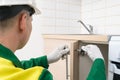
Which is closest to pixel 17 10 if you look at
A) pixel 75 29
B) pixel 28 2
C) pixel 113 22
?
pixel 28 2

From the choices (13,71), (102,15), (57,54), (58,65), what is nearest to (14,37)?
(13,71)

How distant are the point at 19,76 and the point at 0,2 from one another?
343 millimetres

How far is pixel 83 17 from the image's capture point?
248 centimetres

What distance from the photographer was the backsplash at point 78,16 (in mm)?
2057

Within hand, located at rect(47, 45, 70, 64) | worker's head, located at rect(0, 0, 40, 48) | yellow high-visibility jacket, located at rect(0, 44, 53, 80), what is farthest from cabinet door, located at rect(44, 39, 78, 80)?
yellow high-visibility jacket, located at rect(0, 44, 53, 80)

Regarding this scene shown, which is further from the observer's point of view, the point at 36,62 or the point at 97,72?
the point at 36,62

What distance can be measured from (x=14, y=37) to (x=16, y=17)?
0.26ft

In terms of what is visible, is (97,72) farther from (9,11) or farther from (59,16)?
(59,16)

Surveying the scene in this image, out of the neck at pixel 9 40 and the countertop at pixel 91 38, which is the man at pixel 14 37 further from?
the countertop at pixel 91 38

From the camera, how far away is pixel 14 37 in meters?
0.86

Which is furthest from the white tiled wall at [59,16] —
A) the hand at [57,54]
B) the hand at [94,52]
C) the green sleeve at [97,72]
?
the green sleeve at [97,72]

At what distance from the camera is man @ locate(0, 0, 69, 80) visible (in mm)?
702

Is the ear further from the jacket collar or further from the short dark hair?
the jacket collar

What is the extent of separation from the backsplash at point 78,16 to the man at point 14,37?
47.6 inches
